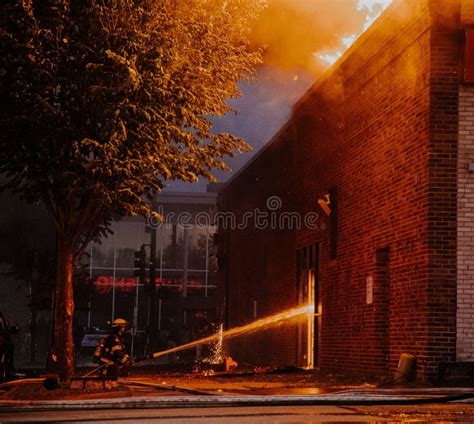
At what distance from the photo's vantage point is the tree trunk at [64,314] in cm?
1927

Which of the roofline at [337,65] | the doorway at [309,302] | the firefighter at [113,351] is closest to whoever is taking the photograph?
the firefighter at [113,351]

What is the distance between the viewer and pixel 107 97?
17531 millimetres

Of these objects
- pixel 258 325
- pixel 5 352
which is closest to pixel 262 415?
pixel 5 352

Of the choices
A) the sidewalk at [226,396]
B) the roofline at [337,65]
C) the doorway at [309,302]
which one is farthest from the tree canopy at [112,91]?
the doorway at [309,302]

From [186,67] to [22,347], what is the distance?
45.3 metres

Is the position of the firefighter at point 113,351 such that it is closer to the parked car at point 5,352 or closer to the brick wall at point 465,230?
the parked car at point 5,352

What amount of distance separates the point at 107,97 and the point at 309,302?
1213 cm

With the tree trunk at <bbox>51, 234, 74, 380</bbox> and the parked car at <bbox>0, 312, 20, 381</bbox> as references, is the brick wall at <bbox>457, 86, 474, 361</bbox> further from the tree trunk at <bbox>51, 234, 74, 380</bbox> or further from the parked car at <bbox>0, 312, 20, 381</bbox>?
the parked car at <bbox>0, 312, 20, 381</bbox>

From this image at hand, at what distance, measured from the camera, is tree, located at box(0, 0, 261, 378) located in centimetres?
1723

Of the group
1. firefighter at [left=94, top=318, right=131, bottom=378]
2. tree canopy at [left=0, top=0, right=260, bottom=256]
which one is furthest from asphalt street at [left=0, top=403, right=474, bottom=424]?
tree canopy at [left=0, top=0, right=260, bottom=256]

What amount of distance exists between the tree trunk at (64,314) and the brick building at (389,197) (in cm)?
609

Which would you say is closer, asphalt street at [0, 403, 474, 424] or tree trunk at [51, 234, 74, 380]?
asphalt street at [0, 403, 474, 424]

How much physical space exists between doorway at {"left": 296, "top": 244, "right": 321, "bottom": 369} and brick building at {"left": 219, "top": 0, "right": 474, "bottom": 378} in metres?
0.06

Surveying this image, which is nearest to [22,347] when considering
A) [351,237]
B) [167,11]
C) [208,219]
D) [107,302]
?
[107,302]
